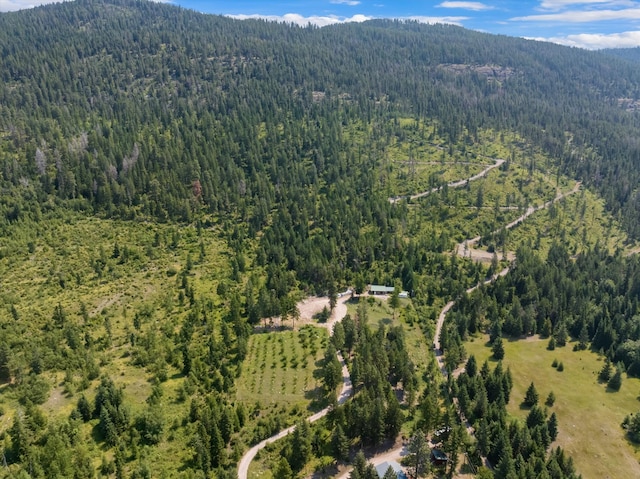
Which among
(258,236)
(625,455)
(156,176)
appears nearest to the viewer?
(625,455)

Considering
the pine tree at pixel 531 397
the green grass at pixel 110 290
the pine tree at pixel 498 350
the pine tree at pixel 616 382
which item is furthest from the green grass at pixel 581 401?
the green grass at pixel 110 290

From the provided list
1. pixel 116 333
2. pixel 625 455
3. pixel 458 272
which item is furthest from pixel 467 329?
pixel 116 333

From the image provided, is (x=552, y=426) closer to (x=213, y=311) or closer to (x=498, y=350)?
(x=498, y=350)

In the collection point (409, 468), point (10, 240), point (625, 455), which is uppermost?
point (10, 240)

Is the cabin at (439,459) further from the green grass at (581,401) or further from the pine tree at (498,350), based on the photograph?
the pine tree at (498,350)

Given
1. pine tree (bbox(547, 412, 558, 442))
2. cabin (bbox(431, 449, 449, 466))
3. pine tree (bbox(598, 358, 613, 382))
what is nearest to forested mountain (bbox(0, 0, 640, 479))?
pine tree (bbox(547, 412, 558, 442))

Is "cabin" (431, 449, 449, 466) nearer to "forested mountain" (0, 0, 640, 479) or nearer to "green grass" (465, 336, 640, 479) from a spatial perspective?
"forested mountain" (0, 0, 640, 479)

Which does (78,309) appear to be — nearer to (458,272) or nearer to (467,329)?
(467,329)

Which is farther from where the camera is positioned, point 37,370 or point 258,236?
point 258,236
